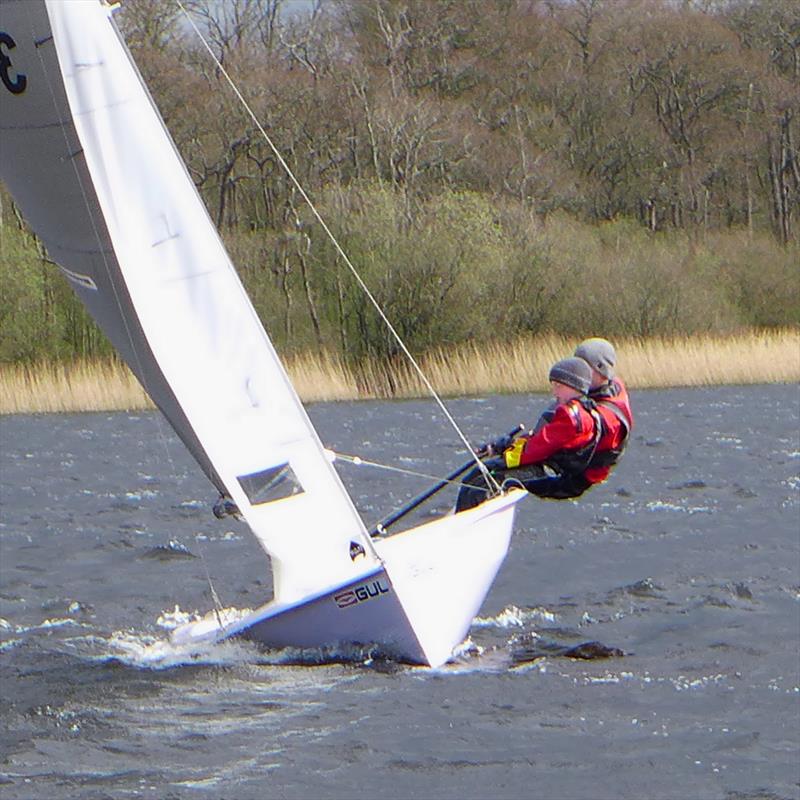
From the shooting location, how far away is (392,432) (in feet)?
53.8

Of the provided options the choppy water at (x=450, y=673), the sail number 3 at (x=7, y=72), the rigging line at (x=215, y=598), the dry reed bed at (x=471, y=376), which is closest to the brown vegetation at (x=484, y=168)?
the dry reed bed at (x=471, y=376)

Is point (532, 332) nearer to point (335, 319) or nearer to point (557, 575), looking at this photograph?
point (335, 319)

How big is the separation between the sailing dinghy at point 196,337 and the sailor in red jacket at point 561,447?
22 cm

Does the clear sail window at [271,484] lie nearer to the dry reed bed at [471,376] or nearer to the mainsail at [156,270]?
the mainsail at [156,270]

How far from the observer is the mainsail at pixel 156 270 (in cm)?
576

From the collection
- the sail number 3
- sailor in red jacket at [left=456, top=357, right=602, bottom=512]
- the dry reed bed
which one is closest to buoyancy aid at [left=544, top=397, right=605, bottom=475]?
sailor in red jacket at [left=456, top=357, right=602, bottom=512]

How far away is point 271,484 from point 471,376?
1412cm

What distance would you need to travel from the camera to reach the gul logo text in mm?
6176

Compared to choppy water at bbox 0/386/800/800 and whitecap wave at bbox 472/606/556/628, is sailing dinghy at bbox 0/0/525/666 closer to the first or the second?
choppy water at bbox 0/386/800/800

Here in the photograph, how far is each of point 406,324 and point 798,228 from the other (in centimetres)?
1245

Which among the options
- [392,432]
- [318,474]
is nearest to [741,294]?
[392,432]

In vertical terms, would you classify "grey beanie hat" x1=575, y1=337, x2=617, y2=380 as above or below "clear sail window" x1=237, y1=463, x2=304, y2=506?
above

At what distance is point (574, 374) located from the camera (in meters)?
6.65

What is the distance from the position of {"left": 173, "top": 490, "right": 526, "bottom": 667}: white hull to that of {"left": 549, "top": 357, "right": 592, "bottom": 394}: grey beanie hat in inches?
21.8
